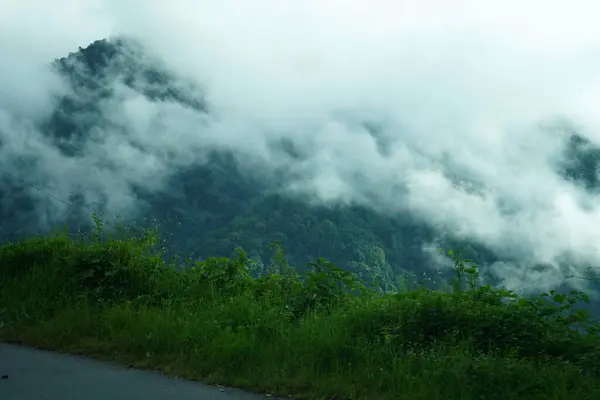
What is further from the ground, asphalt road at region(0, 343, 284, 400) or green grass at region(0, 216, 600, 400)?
green grass at region(0, 216, 600, 400)

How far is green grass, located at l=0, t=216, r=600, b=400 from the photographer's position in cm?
431

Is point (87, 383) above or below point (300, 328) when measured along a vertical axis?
below

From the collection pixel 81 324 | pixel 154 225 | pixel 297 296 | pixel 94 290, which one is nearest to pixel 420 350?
pixel 297 296

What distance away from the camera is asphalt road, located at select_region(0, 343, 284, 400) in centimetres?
420

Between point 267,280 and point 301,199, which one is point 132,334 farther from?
point 301,199

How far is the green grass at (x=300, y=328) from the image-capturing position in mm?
4312

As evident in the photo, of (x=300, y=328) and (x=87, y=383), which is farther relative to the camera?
(x=300, y=328)

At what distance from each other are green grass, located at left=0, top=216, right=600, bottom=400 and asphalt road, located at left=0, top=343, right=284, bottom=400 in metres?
0.19

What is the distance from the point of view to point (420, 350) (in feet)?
15.9

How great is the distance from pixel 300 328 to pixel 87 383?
1868mm

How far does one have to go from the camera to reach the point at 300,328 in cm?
539

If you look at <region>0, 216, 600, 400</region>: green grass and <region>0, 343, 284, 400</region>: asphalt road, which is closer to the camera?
<region>0, 343, 284, 400</region>: asphalt road

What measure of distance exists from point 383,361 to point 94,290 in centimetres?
368

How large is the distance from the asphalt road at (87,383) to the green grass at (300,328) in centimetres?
19
